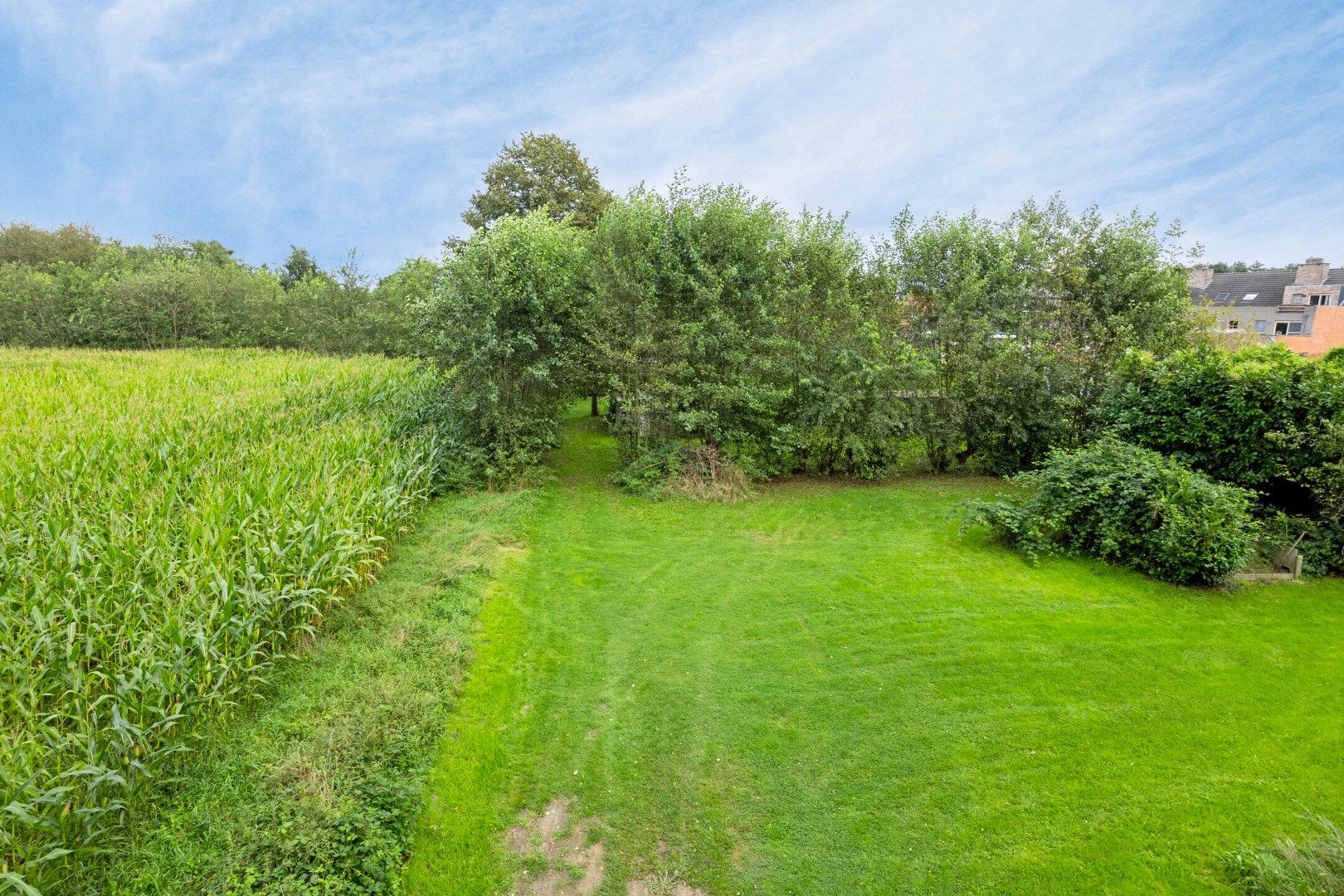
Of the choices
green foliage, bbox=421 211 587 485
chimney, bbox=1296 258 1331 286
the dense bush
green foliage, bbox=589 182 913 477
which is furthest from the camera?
chimney, bbox=1296 258 1331 286

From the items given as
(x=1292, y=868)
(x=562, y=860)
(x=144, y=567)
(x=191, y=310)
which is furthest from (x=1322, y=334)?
(x=191, y=310)

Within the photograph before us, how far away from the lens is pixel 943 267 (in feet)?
39.5

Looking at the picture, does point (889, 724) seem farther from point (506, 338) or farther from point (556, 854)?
point (506, 338)

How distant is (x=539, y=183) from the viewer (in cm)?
2280

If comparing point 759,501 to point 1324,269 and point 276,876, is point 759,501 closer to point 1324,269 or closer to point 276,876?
point 276,876

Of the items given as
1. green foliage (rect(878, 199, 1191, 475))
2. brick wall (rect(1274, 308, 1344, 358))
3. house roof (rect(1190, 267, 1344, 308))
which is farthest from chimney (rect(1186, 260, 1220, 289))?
green foliage (rect(878, 199, 1191, 475))

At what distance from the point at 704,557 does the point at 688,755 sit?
3.95m

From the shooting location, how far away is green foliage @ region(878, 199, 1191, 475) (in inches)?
467

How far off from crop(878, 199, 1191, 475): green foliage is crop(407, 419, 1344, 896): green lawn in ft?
17.1

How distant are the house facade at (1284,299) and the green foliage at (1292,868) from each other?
39.3m

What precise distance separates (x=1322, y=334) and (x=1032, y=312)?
3279 cm

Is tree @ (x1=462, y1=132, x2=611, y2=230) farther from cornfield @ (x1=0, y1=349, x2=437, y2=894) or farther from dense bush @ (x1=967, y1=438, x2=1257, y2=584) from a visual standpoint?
dense bush @ (x1=967, y1=438, x2=1257, y2=584)

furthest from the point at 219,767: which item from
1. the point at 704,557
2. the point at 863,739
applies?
the point at 704,557

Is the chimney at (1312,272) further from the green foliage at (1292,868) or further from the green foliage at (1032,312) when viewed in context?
the green foliage at (1292,868)
